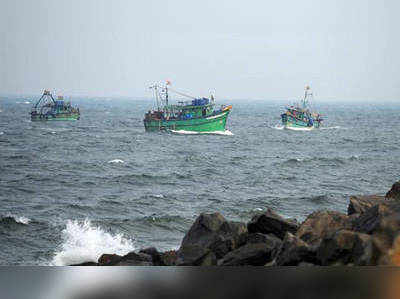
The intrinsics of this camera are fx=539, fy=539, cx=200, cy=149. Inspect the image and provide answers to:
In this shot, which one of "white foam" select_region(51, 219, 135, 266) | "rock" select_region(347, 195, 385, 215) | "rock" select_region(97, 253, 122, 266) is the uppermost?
"rock" select_region(347, 195, 385, 215)

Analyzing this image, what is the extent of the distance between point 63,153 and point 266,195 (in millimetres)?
10646

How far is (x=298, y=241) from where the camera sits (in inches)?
150

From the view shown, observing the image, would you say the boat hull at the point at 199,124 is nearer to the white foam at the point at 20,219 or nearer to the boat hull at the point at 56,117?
the boat hull at the point at 56,117

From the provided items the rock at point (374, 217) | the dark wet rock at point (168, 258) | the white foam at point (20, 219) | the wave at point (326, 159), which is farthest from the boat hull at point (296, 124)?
the rock at point (374, 217)

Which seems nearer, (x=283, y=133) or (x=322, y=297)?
(x=322, y=297)

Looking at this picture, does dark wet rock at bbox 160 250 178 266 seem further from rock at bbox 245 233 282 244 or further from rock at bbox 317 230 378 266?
rock at bbox 317 230 378 266

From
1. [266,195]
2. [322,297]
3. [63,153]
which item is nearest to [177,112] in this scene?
[63,153]

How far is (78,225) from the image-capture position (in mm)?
10672

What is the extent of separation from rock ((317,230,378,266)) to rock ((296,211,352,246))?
63cm

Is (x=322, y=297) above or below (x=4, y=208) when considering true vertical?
above

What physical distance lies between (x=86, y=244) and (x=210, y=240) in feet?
18.6

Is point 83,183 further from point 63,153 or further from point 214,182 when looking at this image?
point 63,153

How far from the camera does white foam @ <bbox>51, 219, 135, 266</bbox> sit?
8.74 metres

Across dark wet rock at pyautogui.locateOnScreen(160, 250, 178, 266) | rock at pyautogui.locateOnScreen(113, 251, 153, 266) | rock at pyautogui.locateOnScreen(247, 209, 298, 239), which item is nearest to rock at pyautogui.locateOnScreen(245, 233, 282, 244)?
rock at pyautogui.locateOnScreen(247, 209, 298, 239)
